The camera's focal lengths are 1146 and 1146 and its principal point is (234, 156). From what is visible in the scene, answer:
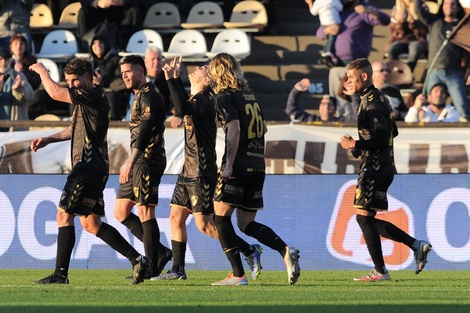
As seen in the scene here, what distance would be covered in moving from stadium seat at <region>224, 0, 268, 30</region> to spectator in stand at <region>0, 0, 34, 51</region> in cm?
360

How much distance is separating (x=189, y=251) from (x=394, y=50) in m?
6.97

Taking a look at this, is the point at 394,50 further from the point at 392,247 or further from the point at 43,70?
the point at 43,70

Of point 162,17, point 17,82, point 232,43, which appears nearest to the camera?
point 17,82

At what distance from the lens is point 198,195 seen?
37.3ft

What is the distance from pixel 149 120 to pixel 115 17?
10.4m

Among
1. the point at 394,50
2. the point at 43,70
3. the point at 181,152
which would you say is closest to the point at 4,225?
the point at 181,152

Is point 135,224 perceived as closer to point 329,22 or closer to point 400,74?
point 329,22

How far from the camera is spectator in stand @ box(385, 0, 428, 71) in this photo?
19.4 meters

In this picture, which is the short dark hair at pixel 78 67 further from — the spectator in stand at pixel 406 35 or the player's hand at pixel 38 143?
the spectator in stand at pixel 406 35

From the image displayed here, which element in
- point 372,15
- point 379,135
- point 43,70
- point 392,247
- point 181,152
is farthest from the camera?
point 372,15

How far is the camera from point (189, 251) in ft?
46.8

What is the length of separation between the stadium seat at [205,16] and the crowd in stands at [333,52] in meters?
0.92

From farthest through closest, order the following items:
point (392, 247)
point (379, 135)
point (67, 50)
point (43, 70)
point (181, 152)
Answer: point (67, 50) < point (181, 152) < point (392, 247) < point (379, 135) < point (43, 70)

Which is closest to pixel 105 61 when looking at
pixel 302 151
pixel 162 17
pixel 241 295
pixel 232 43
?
pixel 232 43
